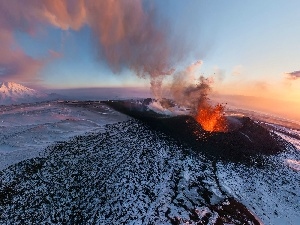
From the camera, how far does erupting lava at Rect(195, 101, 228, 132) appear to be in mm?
49938

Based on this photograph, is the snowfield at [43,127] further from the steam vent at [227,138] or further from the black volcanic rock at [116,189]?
the steam vent at [227,138]

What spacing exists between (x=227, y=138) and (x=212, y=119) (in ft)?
28.5

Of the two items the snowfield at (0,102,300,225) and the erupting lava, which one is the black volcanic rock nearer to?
the snowfield at (0,102,300,225)

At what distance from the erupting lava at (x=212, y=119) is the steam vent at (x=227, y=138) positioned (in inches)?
56.7

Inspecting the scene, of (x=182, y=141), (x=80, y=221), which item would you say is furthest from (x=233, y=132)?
(x=80, y=221)

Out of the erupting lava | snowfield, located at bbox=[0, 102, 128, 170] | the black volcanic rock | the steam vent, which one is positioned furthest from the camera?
the erupting lava

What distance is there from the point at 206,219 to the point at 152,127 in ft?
90.6

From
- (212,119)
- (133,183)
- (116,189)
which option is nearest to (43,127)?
(116,189)

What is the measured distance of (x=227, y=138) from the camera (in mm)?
43719

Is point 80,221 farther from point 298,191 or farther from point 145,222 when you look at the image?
point 298,191

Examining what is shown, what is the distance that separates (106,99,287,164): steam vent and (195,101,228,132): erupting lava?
56.7 inches

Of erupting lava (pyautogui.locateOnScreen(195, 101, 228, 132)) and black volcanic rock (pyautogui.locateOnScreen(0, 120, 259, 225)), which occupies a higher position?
erupting lava (pyautogui.locateOnScreen(195, 101, 228, 132))

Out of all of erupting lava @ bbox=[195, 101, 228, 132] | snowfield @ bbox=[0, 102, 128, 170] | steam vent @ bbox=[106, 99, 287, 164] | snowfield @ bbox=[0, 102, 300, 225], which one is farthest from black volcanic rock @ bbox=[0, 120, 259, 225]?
erupting lava @ bbox=[195, 101, 228, 132]

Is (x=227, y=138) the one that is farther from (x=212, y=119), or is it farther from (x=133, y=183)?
(x=133, y=183)
